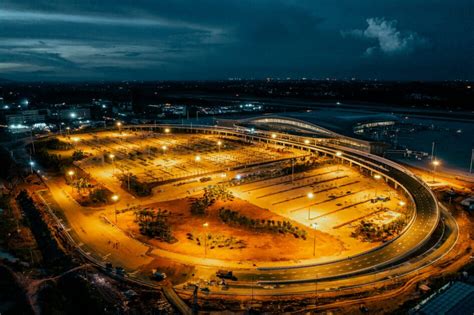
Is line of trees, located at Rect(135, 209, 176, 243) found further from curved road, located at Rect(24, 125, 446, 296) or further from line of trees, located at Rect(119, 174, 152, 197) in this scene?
line of trees, located at Rect(119, 174, 152, 197)

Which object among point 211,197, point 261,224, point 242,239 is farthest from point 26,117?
point 242,239

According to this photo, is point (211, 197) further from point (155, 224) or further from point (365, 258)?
point (365, 258)

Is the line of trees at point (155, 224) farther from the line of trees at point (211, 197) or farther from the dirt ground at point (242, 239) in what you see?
the line of trees at point (211, 197)

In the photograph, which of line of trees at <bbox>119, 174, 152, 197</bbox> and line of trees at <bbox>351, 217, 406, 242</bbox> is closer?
line of trees at <bbox>351, 217, 406, 242</bbox>

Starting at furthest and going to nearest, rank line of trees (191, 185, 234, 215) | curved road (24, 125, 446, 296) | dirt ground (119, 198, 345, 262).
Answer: line of trees (191, 185, 234, 215), dirt ground (119, 198, 345, 262), curved road (24, 125, 446, 296)

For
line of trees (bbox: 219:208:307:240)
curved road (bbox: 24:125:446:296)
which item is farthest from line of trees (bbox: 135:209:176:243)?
line of trees (bbox: 219:208:307:240)

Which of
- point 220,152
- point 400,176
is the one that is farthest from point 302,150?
point 400,176
